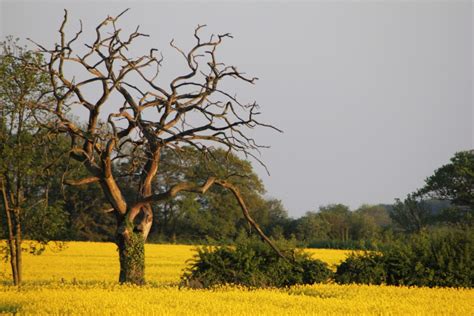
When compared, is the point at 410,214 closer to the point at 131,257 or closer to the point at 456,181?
the point at 456,181

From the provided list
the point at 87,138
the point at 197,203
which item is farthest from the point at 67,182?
the point at 197,203

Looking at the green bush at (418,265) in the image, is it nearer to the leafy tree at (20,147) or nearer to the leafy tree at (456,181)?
the leafy tree at (20,147)

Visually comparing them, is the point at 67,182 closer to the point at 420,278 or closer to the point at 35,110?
the point at 35,110

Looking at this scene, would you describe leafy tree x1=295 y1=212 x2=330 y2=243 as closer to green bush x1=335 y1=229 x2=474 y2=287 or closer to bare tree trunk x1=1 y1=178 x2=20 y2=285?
green bush x1=335 y1=229 x2=474 y2=287

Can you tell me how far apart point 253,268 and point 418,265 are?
5.42m

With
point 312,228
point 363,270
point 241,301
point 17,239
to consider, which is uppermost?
point 312,228

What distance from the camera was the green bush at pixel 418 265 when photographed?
79.3 ft

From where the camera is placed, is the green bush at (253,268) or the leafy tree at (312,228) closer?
the green bush at (253,268)

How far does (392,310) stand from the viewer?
15359mm

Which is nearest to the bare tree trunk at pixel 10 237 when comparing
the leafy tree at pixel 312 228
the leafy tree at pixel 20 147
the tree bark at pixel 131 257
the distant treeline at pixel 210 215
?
the leafy tree at pixel 20 147

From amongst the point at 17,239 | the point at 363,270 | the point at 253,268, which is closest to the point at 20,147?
the point at 17,239

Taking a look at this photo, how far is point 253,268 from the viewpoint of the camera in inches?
923

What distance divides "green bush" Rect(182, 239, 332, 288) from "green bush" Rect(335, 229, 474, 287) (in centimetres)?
125

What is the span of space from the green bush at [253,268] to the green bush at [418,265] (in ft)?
4.09
